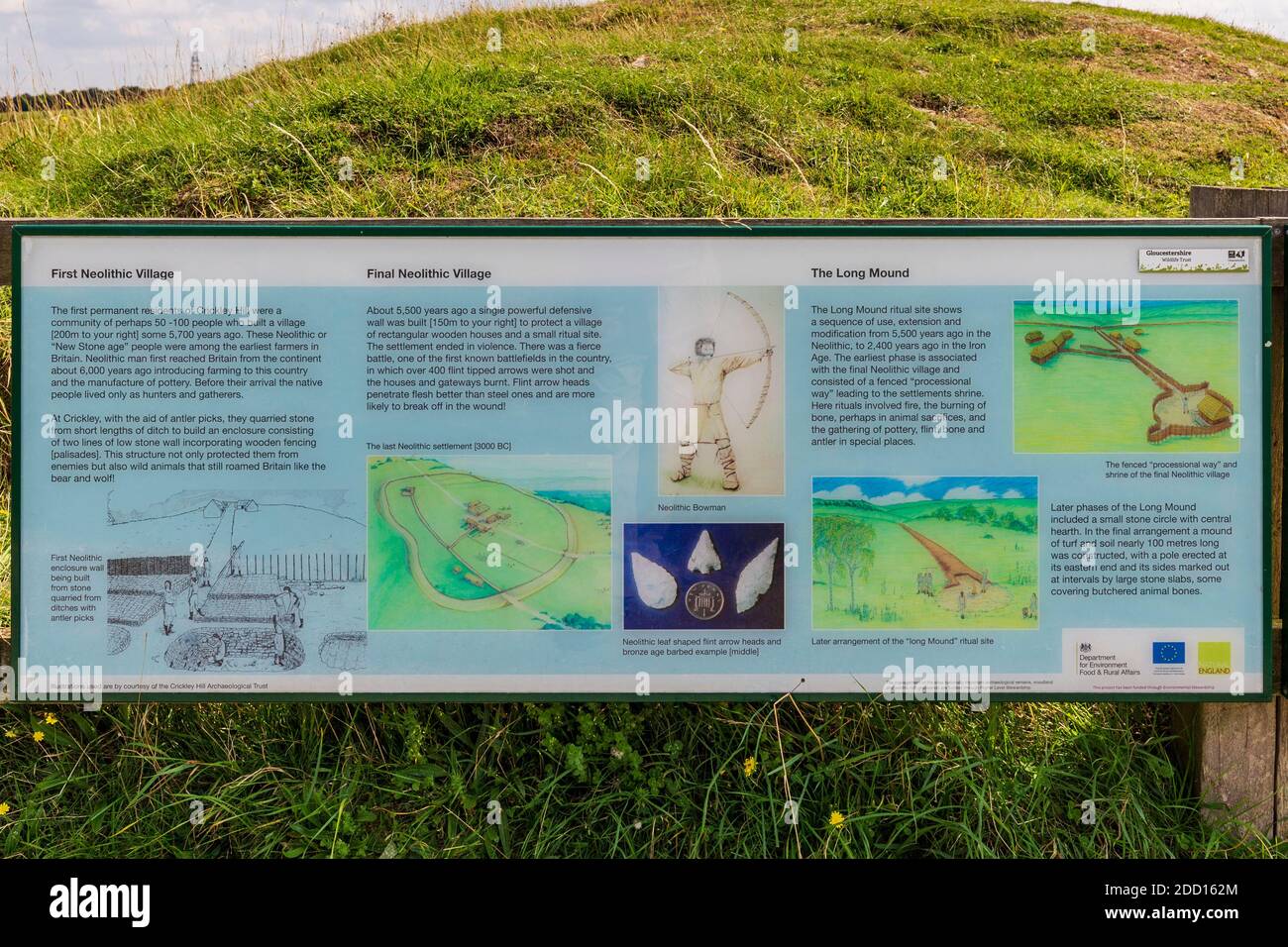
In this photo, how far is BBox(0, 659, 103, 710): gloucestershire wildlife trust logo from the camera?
8.97 feet

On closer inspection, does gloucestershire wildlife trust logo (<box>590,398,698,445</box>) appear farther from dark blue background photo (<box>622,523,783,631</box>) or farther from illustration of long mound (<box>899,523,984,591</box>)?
illustration of long mound (<box>899,523,984,591</box>)

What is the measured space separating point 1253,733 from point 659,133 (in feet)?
15.9

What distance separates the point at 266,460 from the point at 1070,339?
239cm

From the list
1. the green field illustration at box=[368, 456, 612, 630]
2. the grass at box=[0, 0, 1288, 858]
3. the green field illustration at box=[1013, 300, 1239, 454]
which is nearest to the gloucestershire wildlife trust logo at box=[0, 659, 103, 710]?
the grass at box=[0, 0, 1288, 858]

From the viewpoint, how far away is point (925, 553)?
8.86ft

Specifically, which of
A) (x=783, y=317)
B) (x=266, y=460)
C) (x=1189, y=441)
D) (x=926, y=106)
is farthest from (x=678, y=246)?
(x=926, y=106)

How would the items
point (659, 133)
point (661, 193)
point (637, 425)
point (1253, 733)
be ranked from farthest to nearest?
1. point (659, 133)
2. point (661, 193)
3. point (1253, 733)
4. point (637, 425)

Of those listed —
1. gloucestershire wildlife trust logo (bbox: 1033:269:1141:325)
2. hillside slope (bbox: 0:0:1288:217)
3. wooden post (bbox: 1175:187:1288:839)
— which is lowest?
wooden post (bbox: 1175:187:1288:839)

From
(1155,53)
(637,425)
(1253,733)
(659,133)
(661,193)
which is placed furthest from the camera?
(1155,53)

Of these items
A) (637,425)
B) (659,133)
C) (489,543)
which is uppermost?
(659,133)

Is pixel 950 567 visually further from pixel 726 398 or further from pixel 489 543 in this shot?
pixel 489 543

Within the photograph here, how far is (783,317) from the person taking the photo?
2705mm

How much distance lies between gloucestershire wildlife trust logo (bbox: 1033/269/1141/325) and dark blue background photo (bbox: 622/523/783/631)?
1.03 metres

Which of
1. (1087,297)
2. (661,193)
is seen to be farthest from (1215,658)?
(661,193)
